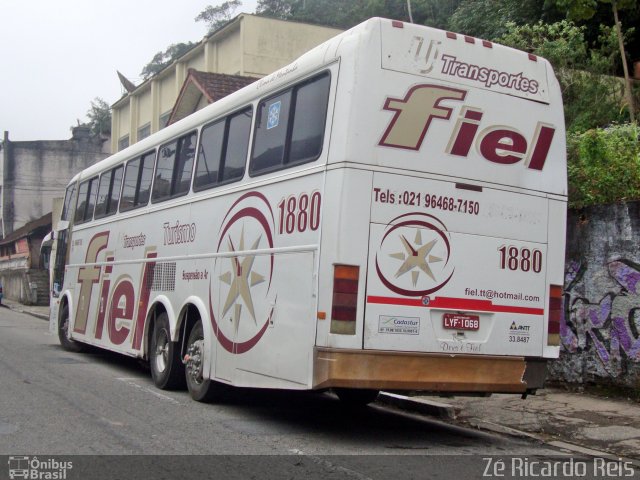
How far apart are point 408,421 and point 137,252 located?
4.90 metres

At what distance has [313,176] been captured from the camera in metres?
7.16

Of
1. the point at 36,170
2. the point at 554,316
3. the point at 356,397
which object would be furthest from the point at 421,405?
the point at 36,170

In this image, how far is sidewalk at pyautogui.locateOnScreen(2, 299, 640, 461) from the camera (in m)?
7.87

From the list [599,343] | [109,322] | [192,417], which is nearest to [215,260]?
[192,417]

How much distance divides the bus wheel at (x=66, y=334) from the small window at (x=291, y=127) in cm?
812

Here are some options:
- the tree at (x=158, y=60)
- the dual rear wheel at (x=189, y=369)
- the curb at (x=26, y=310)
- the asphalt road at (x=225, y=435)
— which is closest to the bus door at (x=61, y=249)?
the asphalt road at (x=225, y=435)

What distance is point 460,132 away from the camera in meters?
7.42

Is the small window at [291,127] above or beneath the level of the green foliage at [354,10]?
beneath

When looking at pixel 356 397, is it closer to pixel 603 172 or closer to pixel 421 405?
pixel 421 405

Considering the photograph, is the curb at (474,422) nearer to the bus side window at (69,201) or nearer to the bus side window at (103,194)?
the bus side window at (103,194)

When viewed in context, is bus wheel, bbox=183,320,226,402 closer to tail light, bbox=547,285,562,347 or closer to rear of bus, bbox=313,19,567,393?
rear of bus, bbox=313,19,567,393

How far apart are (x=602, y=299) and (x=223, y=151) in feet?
17.7

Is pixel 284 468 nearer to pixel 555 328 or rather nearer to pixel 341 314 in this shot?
pixel 341 314

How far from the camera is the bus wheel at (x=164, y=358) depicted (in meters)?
9.93
